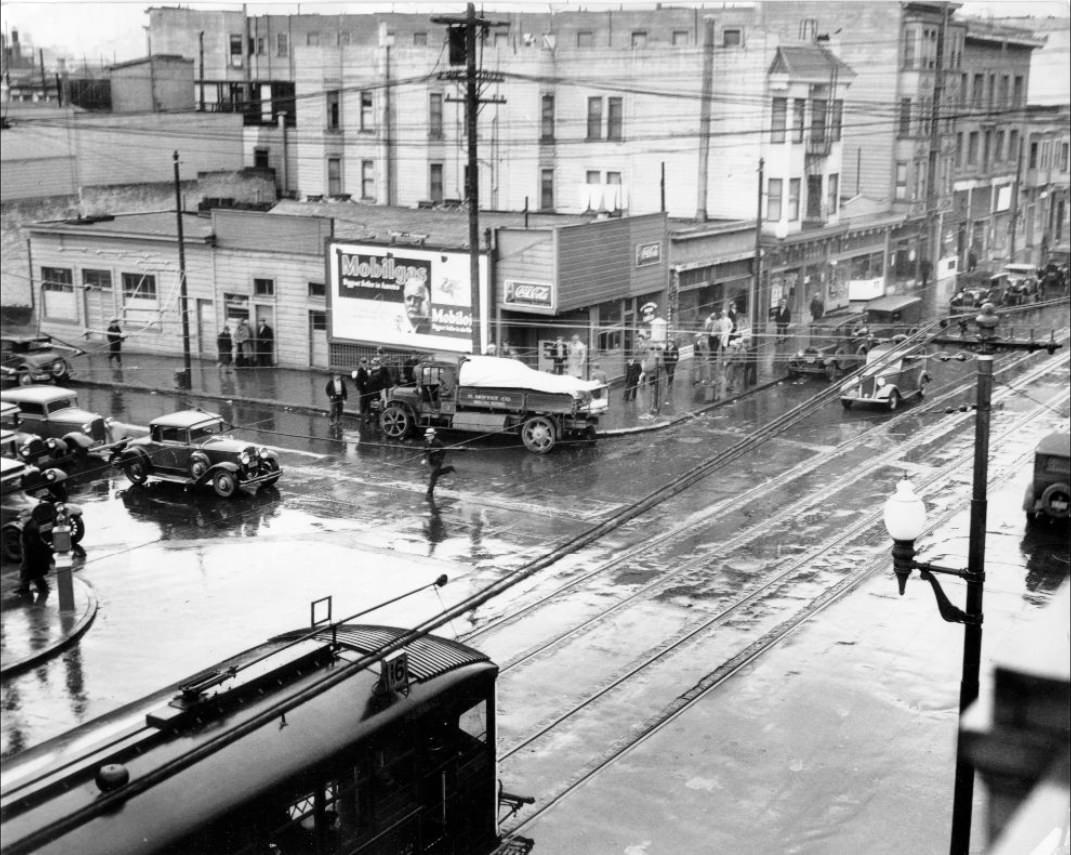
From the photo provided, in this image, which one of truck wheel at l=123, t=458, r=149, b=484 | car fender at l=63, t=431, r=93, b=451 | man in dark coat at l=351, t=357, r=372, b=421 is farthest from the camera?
man in dark coat at l=351, t=357, r=372, b=421

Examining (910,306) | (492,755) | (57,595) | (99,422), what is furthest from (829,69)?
(492,755)

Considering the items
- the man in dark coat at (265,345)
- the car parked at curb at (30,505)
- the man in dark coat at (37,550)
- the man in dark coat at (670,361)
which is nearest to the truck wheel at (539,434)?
the man in dark coat at (670,361)

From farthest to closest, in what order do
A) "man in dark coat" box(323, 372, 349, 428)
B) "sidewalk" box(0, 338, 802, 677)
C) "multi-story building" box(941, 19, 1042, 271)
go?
1. "multi-story building" box(941, 19, 1042, 271)
2. "sidewalk" box(0, 338, 802, 677)
3. "man in dark coat" box(323, 372, 349, 428)

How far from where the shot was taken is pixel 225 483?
21.4 meters

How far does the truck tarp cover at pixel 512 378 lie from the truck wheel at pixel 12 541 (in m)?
12.8

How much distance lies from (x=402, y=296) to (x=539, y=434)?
343 inches

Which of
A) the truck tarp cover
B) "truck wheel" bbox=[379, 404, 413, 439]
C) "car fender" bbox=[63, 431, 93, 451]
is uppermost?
the truck tarp cover

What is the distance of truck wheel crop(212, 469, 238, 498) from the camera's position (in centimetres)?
2127

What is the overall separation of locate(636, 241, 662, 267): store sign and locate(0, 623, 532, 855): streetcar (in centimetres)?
2599

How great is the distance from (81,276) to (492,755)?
103 ft

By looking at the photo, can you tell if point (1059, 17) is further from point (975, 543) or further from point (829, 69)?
point (829, 69)

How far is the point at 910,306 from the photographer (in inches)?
1452

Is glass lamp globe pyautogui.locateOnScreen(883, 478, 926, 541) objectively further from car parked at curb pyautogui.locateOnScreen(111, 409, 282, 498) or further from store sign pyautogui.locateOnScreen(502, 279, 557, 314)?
store sign pyautogui.locateOnScreen(502, 279, 557, 314)

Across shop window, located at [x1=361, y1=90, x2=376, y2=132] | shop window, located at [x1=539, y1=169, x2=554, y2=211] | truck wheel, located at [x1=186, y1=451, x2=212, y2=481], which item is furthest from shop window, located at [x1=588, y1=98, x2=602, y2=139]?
truck wheel, located at [x1=186, y1=451, x2=212, y2=481]
